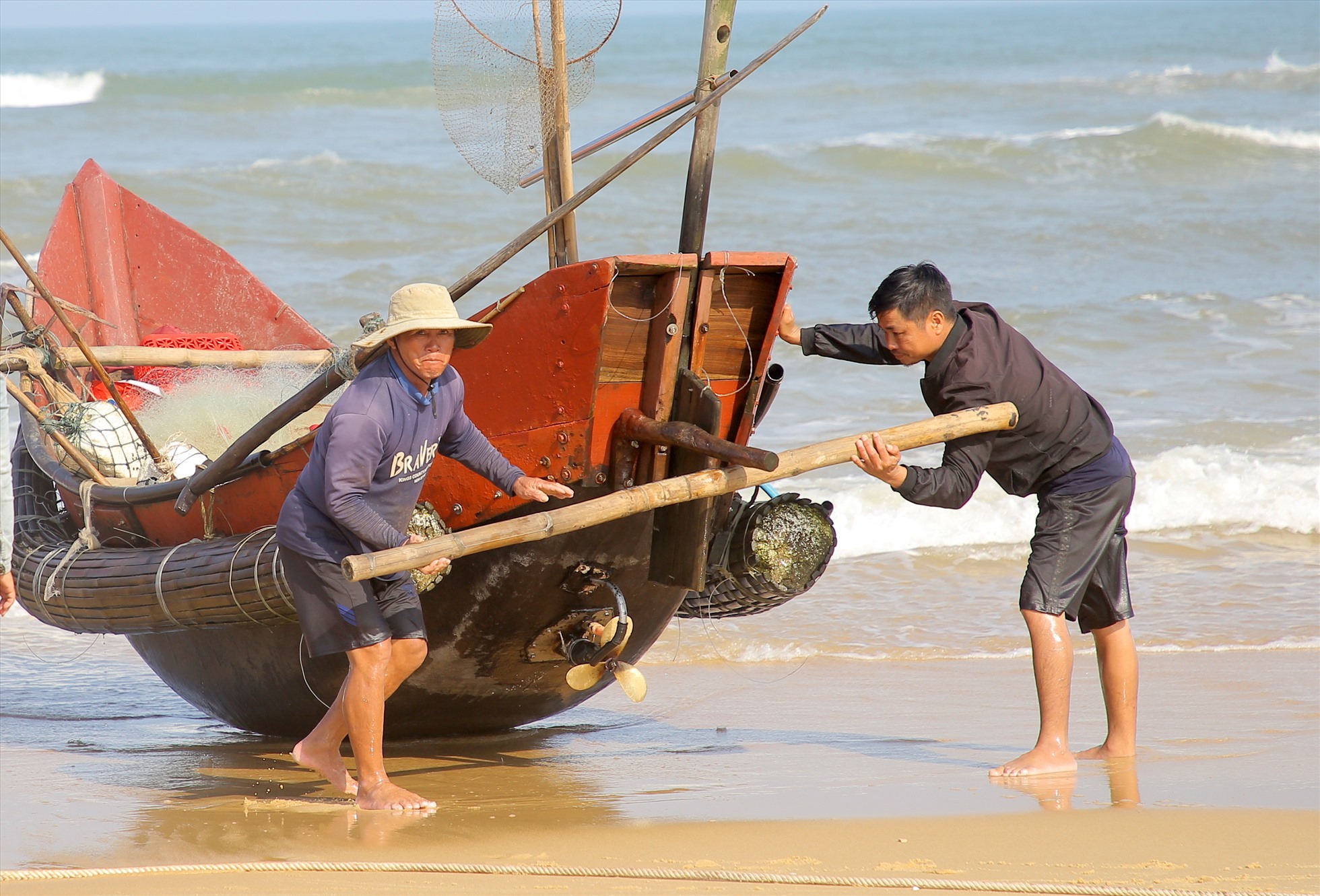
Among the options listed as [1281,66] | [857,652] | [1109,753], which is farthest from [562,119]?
[1281,66]

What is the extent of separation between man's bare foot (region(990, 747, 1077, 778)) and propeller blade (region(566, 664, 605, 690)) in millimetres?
1180

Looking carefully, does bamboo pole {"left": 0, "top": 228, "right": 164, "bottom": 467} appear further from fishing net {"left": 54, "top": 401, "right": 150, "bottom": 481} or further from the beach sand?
the beach sand

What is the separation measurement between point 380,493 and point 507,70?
149 centimetres

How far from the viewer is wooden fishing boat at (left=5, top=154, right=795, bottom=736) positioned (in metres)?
3.78

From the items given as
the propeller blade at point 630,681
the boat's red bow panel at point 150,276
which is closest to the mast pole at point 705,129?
the propeller blade at point 630,681

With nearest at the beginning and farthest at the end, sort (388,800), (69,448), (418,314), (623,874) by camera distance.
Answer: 1. (623,874)
2. (418,314)
3. (388,800)
4. (69,448)

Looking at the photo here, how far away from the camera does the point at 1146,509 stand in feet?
26.5

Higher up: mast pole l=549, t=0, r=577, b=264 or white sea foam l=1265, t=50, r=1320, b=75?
white sea foam l=1265, t=50, r=1320, b=75

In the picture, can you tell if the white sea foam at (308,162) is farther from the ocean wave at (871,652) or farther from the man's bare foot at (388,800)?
the man's bare foot at (388,800)

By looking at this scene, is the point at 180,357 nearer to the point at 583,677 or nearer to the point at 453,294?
the point at 453,294

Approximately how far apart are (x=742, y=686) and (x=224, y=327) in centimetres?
289

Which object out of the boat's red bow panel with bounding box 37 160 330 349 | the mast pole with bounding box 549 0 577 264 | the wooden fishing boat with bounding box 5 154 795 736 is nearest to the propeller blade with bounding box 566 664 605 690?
the wooden fishing boat with bounding box 5 154 795 736

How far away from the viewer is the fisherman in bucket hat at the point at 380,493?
11.5ft

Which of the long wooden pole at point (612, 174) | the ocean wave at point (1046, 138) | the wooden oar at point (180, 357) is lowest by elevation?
the wooden oar at point (180, 357)
